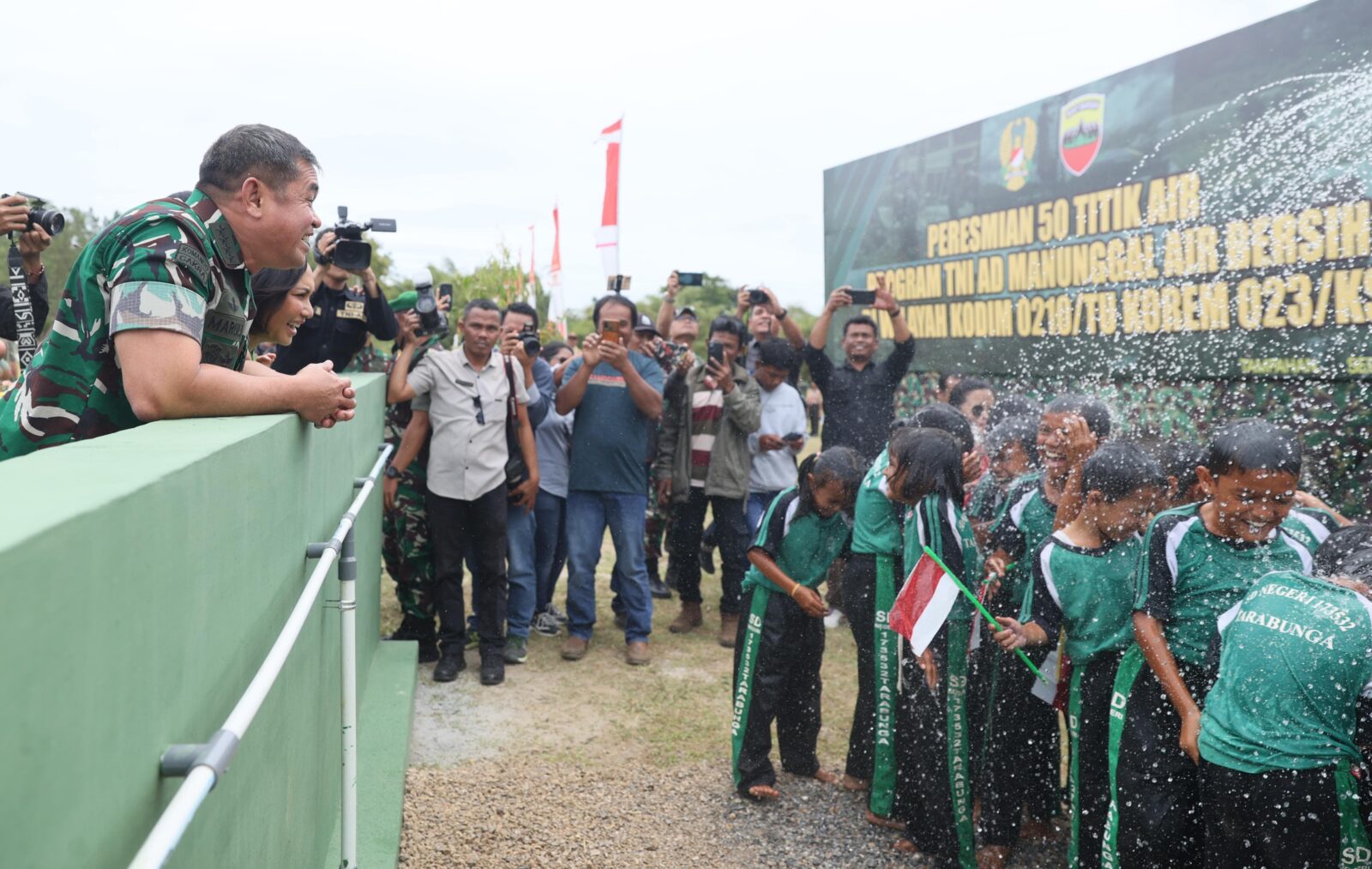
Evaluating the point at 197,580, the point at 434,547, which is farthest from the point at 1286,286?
the point at 197,580

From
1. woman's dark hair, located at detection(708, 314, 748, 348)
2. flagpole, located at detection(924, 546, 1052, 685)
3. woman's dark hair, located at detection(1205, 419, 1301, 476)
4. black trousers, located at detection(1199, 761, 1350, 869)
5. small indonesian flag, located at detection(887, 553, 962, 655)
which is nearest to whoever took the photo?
black trousers, located at detection(1199, 761, 1350, 869)

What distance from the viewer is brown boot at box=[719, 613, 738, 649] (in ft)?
21.3

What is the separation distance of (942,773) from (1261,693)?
130 centimetres

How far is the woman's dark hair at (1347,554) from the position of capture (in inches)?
110

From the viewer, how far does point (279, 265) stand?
92.2 inches

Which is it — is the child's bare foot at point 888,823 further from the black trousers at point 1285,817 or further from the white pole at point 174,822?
the white pole at point 174,822

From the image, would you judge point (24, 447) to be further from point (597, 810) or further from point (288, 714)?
point (597, 810)

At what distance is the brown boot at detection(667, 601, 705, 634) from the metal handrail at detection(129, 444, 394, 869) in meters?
4.16

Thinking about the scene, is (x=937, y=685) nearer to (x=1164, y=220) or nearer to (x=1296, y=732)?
(x=1296, y=732)

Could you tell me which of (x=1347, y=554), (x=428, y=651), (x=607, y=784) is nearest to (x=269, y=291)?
(x=607, y=784)

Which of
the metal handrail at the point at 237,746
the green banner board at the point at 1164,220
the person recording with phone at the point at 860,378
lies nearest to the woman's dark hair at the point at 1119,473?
the green banner board at the point at 1164,220

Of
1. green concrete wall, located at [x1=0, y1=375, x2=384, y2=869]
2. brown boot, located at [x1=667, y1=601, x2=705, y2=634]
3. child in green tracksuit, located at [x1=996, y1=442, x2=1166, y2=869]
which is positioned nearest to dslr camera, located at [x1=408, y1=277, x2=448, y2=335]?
brown boot, located at [x1=667, y1=601, x2=705, y2=634]

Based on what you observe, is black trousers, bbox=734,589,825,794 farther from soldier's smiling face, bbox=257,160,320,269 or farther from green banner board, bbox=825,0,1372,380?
green banner board, bbox=825,0,1372,380

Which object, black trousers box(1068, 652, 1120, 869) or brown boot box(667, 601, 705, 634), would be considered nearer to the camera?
black trousers box(1068, 652, 1120, 869)
